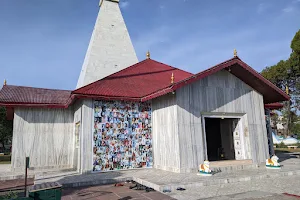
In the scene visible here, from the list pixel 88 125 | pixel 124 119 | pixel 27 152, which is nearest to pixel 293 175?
pixel 124 119

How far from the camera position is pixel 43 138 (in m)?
9.86

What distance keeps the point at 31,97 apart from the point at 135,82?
15.3 feet

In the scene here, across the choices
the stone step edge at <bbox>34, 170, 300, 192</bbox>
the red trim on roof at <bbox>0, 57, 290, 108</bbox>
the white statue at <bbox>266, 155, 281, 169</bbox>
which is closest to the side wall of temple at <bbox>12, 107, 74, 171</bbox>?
the red trim on roof at <bbox>0, 57, 290, 108</bbox>

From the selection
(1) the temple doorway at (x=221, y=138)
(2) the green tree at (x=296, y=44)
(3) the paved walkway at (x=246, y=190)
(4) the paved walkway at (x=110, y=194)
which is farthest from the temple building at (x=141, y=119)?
(2) the green tree at (x=296, y=44)

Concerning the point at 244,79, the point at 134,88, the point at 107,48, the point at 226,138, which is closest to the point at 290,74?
the point at 226,138

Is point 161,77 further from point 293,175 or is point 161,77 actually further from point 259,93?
point 293,175

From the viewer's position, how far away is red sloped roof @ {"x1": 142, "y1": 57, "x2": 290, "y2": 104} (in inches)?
304

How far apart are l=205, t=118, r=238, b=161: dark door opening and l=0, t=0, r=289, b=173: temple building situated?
2.17 meters

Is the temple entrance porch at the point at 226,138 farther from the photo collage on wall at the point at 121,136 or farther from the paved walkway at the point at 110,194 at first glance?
the paved walkway at the point at 110,194

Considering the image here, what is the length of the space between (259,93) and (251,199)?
6003 mm

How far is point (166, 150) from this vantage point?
8336 mm

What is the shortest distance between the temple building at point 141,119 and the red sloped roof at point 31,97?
0.12 ft

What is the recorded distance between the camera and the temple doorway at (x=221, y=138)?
36.8 feet

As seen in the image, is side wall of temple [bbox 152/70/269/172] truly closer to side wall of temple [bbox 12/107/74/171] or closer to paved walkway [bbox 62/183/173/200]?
paved walkway [bbox 62/183/173/200]
